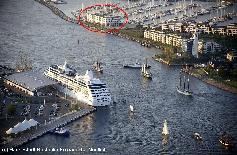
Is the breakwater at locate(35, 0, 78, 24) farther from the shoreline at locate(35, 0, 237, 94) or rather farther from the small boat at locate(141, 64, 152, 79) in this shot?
the small boat at locate(141, 64, 152, 79)

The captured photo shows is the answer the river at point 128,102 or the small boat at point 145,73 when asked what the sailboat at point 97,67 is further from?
the small boat at point 145,73

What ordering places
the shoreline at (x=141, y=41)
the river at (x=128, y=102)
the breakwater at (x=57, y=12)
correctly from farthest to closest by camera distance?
1. the breakwater at (x=57, y=12)
2. the shoreline at (x=141, y=41)
3. the river at (x=128, y=102)

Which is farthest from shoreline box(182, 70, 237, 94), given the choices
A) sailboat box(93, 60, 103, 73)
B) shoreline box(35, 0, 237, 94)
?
sailboat box(93, 60, 103, 73)

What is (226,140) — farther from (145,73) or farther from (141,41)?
(141,41)

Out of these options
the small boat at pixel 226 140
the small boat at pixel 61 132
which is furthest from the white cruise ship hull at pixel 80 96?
the small boat at pixel 226 140

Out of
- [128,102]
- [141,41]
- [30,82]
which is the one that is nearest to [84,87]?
[128,102]

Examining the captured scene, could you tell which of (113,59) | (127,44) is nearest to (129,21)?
(127,44)
